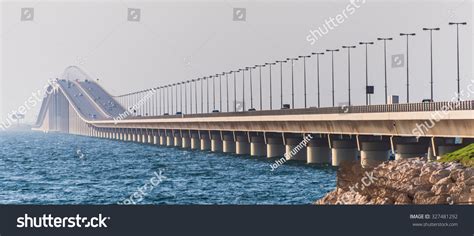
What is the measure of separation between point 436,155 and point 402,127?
818cm

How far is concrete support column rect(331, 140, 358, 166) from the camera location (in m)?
111

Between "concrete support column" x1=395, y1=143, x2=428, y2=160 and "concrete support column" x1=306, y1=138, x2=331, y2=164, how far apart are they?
87.6ft

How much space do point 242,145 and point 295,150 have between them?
105 feet

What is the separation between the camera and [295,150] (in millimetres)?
128750

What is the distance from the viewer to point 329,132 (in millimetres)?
113125

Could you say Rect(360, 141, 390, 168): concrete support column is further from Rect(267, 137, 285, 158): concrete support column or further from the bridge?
Rect(267, 137, 285, 158): concrete support column

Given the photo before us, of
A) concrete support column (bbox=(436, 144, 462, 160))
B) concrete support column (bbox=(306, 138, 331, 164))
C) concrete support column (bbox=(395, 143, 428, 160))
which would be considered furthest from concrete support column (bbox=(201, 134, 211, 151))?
concrete support column (bbox=(436, 144, 462, 160))

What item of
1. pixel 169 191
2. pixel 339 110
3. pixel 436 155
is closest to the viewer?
pixel 169 191

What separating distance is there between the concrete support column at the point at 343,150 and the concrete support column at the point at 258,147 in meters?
36.9

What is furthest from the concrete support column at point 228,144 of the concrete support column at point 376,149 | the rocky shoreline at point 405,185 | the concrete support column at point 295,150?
the rocky shoreline at point 405,185

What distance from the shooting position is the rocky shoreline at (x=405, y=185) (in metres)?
44.0
